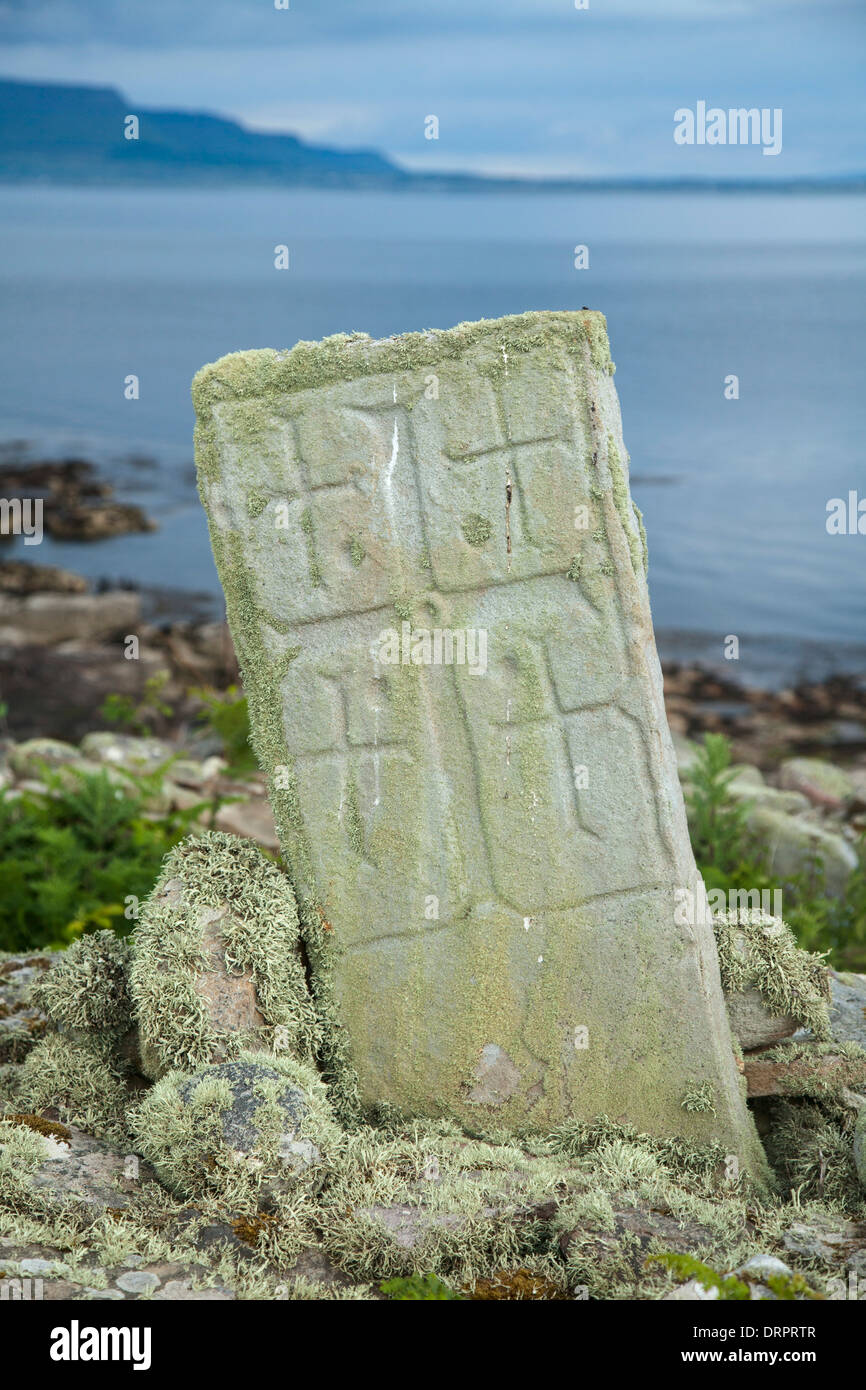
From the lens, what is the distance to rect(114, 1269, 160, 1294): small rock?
304 centimetres

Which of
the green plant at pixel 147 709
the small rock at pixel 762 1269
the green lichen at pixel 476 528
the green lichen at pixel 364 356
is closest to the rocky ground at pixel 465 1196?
the small rock at pixel 762 1269

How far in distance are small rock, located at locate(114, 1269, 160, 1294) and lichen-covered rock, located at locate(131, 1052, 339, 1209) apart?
0.99ft

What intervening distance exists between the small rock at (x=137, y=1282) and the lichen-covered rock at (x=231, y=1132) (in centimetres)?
30

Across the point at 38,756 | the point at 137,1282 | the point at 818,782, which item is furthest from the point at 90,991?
the point at 818,782

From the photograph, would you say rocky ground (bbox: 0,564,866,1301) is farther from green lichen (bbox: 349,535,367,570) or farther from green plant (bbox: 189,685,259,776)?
green plant (bbox: 189,685,259,776)

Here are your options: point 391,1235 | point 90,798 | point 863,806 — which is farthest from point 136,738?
point 391,1235

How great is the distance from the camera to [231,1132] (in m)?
3.38

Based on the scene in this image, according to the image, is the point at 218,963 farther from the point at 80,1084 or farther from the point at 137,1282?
the point at 137,1282

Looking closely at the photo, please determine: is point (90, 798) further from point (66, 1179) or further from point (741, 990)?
point (741, 990)

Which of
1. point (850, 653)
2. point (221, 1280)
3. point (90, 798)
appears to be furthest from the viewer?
point (850, 653)

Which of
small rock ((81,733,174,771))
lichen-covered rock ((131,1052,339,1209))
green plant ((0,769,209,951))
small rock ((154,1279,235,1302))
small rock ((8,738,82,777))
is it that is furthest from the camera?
small rock ((81,733,174,771))

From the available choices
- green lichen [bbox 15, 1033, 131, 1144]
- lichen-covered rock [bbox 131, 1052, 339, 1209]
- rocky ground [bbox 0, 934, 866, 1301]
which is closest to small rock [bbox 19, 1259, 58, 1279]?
rocky ground [bbox 0, 934, 866, 1301]

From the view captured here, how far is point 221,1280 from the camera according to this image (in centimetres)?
313

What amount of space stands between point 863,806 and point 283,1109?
5.55 metres
